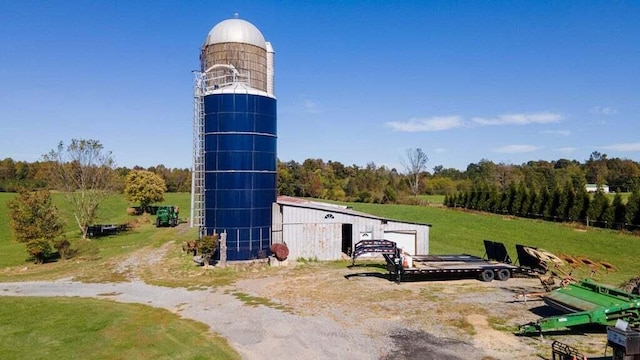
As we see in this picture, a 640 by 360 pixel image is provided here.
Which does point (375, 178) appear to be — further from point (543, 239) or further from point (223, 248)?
point (223, 248)

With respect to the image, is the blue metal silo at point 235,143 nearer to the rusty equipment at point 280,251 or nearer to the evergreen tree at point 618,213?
the rusty equipment at point 280,251

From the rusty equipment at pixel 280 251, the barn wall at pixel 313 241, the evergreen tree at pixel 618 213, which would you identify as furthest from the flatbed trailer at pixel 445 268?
the evergreen tree at pixel 618 213

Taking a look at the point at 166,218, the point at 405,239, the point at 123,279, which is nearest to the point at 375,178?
the point at 166,218

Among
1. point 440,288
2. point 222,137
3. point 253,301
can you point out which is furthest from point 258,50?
point 440,288

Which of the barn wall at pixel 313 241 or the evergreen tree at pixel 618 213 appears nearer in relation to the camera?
the barn wall at pixel 313 241

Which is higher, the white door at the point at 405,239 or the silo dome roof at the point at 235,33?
the silo dome roof at the point at 235,33

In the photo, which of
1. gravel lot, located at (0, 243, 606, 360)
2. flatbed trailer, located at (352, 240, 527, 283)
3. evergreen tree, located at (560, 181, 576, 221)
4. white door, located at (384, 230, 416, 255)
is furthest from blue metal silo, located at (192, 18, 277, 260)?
evergreen tree, located at (560, 181, 576, 221)
